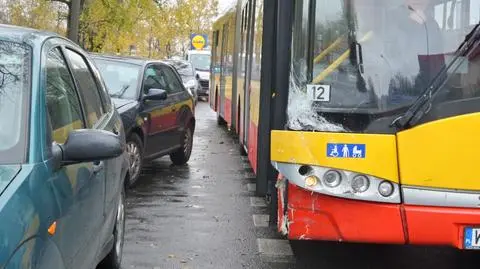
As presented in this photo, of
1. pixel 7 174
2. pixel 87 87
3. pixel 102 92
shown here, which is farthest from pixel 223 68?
pixel 7 174

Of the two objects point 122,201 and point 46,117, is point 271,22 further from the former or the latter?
point 46,117

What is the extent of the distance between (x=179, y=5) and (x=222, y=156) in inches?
605

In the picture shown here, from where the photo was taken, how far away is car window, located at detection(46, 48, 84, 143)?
3.63 m

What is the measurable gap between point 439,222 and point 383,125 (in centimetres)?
70

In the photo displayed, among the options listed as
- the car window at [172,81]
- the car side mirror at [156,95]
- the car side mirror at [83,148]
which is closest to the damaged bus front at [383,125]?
the car side mirror at [83,148]

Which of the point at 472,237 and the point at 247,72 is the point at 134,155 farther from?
the point at 472,237

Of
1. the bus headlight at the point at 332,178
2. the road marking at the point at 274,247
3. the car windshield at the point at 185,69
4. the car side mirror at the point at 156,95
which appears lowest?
the road marking at the point at 274,247

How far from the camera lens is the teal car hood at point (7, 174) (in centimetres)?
278

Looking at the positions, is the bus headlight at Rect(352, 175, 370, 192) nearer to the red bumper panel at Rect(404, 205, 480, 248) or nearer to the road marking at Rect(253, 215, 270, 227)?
the red bumper panel at Rect(404, 205, 480, 248)

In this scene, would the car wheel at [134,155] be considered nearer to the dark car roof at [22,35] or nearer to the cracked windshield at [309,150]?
the cracked windshield at [309,150]

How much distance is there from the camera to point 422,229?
4.47 meters

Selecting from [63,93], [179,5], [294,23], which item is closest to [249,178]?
[294,23]

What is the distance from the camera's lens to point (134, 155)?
8.52m

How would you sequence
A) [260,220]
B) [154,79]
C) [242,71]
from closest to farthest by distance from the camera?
[260,220] < [154,79] < [242,71]
